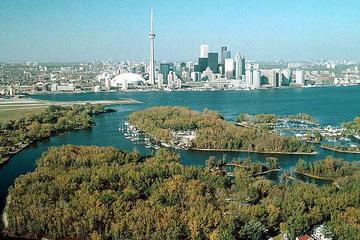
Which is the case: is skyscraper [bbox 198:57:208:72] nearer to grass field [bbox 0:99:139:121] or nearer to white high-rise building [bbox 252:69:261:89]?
white high-rise building [bbox 252:69:261:89]

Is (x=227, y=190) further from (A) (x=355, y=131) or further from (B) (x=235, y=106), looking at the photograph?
(B) (x=235, y=106)

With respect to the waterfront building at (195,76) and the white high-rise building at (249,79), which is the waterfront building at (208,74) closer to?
the waterfront building at (195,76)

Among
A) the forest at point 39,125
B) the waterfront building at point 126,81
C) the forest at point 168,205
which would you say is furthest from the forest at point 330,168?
the waterfront building at point 126,81

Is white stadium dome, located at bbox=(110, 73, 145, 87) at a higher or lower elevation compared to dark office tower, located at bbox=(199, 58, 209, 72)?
lower

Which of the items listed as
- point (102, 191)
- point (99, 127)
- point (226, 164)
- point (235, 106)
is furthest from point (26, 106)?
point (102, 191)

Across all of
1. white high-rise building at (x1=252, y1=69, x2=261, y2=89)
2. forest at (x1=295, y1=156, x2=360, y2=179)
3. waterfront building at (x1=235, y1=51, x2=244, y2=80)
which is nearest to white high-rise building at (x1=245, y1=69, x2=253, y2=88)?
white high-rise building at (x1=252, y1=69, x2=261, y2=89)

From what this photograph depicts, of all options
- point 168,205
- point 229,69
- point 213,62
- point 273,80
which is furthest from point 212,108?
point 213,62
